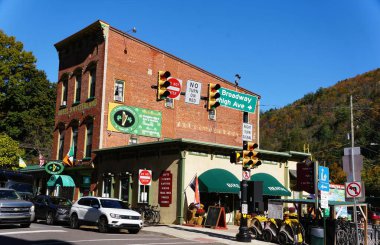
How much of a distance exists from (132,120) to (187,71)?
707 centimetres

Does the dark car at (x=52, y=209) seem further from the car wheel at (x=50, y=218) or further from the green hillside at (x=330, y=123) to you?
the green hillside at (x=330, y=123)

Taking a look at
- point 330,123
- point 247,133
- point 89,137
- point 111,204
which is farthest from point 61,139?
point 330,123

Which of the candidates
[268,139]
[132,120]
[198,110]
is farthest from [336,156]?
[132,120]

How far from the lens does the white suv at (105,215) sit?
19312 mm

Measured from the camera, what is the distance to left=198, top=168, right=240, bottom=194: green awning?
80.9 feet

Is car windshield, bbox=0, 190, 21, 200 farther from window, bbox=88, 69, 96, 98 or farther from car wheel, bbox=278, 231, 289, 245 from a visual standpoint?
window, bbox=88, 69, 96, 98

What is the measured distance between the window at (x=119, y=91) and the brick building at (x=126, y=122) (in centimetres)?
4

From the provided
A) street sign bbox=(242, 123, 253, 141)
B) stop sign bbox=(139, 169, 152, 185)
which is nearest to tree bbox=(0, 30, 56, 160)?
stop sign bbox=(139, 169, 152, 185)

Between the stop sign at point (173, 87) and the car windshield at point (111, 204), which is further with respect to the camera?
the car windshield at point (111, 204)

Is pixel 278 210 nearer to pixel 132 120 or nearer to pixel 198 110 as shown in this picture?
pixel 132 120

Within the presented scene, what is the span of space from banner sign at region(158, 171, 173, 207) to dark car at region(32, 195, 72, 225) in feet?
16.7

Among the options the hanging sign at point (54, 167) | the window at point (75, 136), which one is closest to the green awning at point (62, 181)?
the hanging sign at point (54, 167)

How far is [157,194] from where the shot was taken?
85.7 ft

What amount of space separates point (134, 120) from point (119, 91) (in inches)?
95.2
